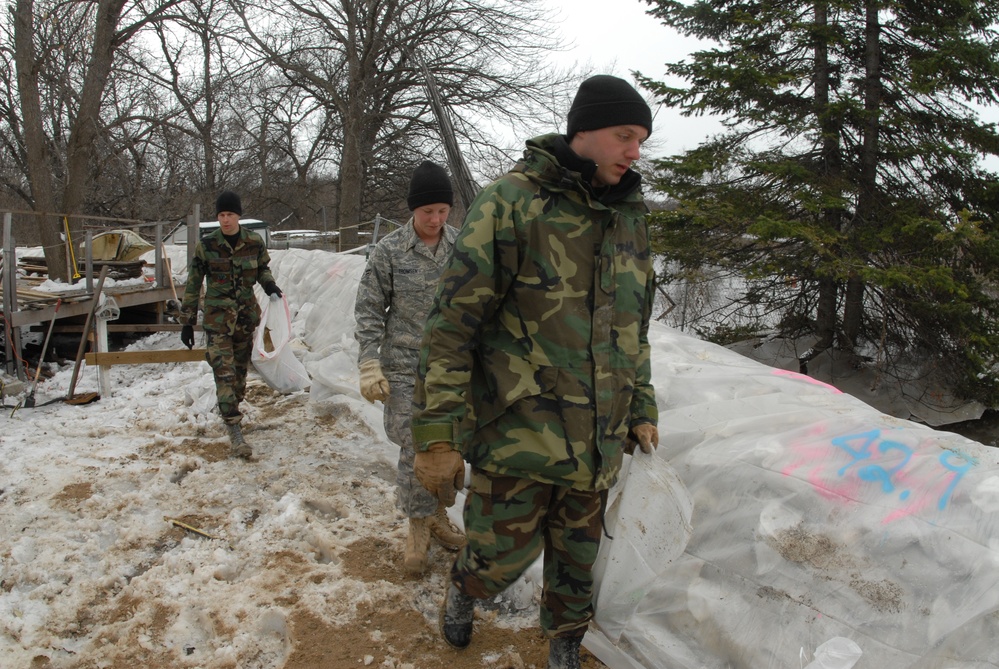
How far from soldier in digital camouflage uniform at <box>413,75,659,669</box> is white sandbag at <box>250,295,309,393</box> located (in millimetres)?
3380

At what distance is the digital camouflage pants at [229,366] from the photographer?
477 centimetres

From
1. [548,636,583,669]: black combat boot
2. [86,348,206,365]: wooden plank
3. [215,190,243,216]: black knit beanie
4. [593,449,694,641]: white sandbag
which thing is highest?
[215,190,243,216]: black knit beanie

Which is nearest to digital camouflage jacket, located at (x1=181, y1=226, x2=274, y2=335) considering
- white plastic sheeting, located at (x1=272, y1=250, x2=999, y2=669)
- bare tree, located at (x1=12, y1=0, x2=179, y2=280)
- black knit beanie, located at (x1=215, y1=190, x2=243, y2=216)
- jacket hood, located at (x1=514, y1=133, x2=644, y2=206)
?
black knit beanie, located at (x1=215, y1=190, x2=243, y2=216)

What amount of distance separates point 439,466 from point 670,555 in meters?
0.83

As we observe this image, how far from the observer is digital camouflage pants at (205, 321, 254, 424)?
477cm

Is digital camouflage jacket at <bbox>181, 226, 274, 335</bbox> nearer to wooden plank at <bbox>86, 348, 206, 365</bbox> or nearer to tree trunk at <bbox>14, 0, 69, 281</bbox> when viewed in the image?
wooden plank at <bbox>86, 348, 206, 365</bbox>

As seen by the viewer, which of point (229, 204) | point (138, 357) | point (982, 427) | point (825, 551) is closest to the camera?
point (825, 551)

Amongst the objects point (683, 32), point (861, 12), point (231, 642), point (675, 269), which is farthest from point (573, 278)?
point (683, 32)

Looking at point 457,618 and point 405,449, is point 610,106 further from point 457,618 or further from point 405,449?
point 405,449

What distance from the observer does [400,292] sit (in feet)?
10.6

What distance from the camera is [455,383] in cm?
190

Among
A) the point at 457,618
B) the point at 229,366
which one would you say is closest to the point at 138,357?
the point at 229,366

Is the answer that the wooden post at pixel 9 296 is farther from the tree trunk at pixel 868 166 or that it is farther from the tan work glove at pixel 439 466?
the tree trunk at pixel 868 166

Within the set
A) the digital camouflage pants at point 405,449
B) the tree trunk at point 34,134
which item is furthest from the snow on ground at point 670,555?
the tree trunk at point 34,134
